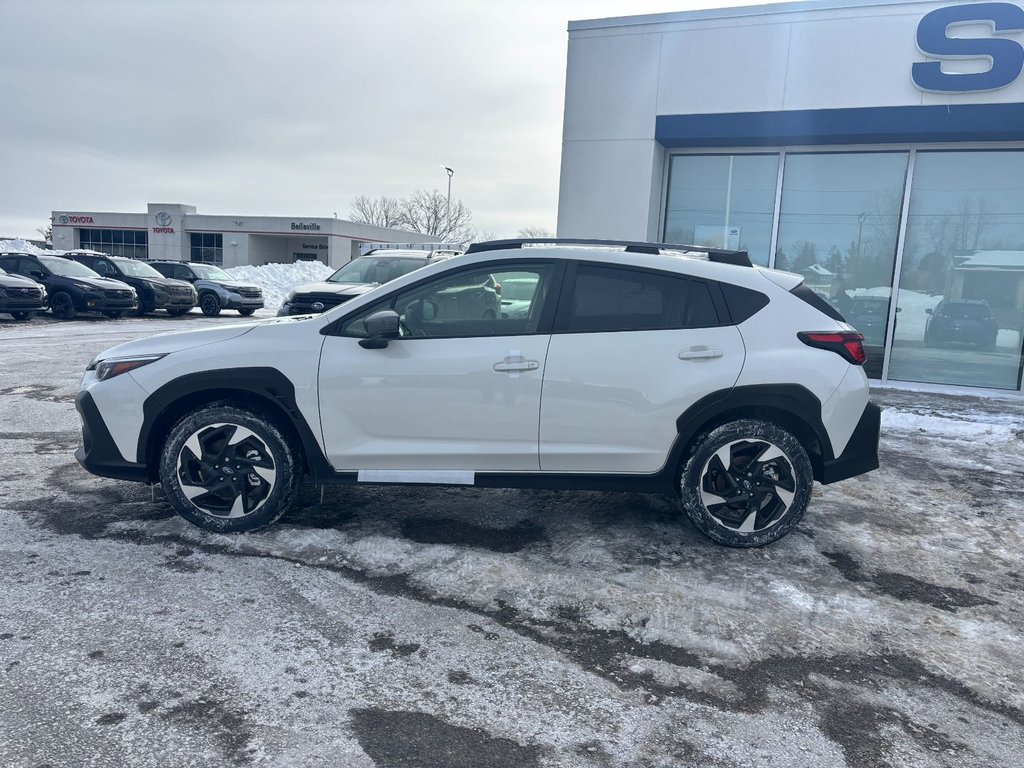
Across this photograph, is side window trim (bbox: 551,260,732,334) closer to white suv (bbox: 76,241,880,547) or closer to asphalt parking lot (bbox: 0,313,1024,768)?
white suv (bbox: 76,241,880,547)

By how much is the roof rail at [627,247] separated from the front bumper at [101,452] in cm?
241

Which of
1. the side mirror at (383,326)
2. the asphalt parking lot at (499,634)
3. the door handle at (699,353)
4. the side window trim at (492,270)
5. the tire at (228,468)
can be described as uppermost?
the side window trim at (492,270)

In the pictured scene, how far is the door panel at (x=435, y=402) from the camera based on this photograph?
432 cm

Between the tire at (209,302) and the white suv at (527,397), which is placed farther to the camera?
the tire at (209,302)

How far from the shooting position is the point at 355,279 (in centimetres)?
1246

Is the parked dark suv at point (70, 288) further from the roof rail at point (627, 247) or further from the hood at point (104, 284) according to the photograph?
the roof rail at point (627, 247)

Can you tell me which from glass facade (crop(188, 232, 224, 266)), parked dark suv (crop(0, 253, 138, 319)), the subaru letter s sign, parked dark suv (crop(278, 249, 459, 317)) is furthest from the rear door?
glass facade (crop(188, 232, 224, 266))

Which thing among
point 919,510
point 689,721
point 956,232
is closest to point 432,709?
point 689,721

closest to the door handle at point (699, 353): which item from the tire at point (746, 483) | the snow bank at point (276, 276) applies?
the tire at point (746, 483)

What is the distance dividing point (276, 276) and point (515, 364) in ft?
118

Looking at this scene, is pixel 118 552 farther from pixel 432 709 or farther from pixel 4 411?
pixel 4 411

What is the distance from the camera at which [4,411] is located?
7738mm

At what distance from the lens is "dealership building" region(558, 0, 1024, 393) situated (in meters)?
9.64

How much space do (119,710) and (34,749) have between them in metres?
0.29
